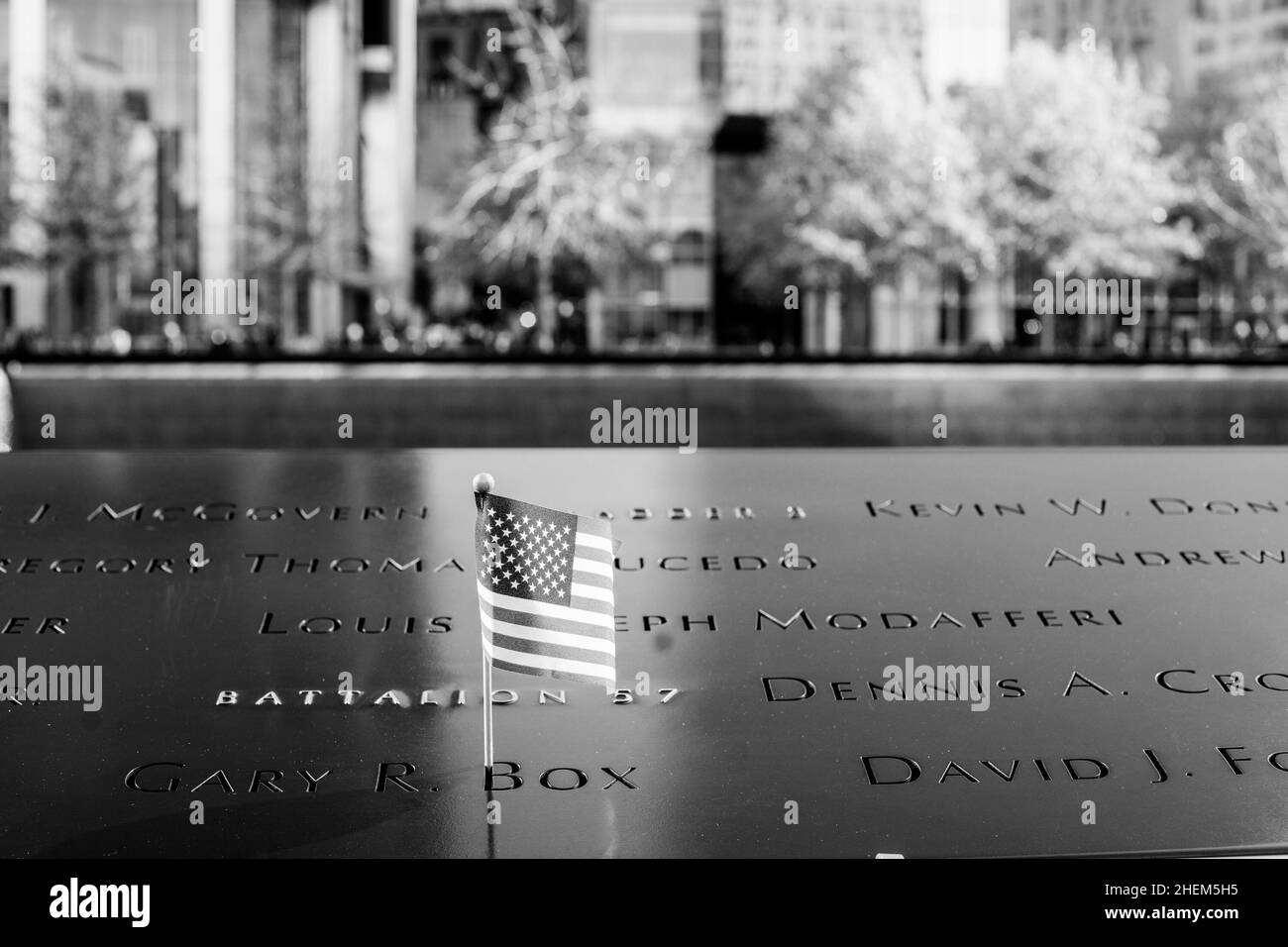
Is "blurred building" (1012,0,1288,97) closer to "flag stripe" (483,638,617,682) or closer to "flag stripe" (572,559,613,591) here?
"flag stripe" (572,559,613,591)

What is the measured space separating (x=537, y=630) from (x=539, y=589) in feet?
0.50

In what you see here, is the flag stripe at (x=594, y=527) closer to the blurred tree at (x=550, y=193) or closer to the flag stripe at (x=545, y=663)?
the flag stripe at (x=545, y=663)

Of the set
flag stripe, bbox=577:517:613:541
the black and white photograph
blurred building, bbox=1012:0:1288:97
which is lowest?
the black and white photograph

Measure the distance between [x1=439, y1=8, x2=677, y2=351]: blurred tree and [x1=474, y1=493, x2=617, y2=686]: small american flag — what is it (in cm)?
3499

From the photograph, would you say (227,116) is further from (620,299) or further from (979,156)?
(979,156)

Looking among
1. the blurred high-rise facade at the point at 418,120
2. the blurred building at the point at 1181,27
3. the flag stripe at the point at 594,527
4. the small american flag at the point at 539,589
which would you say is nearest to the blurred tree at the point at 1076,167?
the blurred high-rise facade at the point at 418,120

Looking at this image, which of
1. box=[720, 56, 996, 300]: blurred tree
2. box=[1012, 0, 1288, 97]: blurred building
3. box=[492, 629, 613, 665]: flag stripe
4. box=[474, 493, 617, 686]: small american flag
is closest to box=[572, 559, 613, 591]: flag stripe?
box=[474, 493, 617, 686]: small american flag

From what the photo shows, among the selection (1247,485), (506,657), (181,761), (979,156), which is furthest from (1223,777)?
(979,156)

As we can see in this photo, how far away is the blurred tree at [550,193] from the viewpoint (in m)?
41.5

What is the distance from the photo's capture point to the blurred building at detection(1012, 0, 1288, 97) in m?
51.8

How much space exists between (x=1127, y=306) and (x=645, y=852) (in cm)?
4060

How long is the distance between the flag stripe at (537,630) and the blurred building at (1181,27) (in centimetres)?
4946

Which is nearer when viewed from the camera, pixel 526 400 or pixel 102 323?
pixel 526 400
